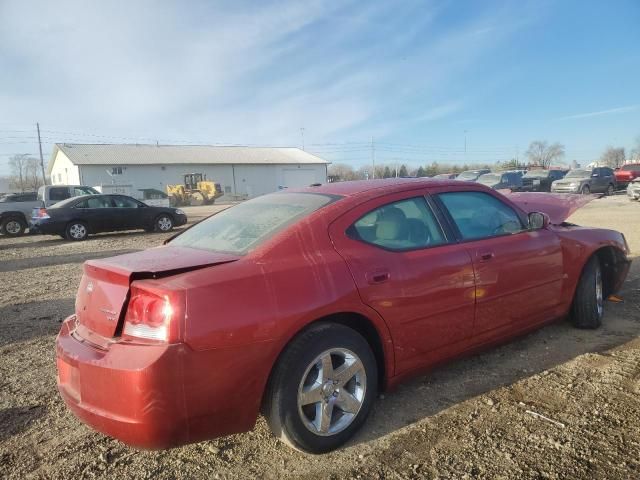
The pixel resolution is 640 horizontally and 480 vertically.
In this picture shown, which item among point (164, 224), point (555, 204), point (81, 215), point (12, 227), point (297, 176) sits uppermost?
point (297, 176)

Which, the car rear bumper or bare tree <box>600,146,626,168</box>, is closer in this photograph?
the car rear bumper

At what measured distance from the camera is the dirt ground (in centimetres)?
253

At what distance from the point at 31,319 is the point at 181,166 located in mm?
49490

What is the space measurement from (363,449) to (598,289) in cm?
A: 303

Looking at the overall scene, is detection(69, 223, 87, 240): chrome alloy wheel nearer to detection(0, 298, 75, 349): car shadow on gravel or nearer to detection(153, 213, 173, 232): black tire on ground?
detection(153, 213, 173, 232): black tire on ground

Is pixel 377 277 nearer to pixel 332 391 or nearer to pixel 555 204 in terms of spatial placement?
pixel 332 391

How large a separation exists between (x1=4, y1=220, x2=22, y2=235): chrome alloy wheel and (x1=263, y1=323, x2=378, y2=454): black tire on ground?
57.0ft

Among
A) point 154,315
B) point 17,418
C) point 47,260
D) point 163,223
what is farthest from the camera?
point 163,223

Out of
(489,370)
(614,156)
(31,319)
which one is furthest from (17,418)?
(614,156)

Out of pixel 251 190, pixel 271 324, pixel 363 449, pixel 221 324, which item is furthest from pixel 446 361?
pixel 251 190

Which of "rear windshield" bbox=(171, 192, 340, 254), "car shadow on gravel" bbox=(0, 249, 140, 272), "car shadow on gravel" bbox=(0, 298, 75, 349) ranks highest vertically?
"rear windshield" bbox=(171, 192, 340, 254)

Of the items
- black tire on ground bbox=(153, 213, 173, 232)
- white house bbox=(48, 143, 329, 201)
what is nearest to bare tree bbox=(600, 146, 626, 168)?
white house bbox=(48, 143, 329, 201)

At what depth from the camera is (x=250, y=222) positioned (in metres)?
3.22

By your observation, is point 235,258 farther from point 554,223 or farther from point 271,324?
point 554,223
